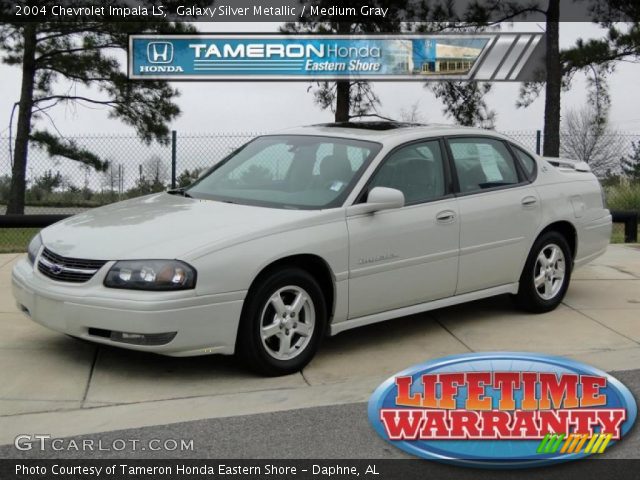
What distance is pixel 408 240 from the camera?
6.46 m

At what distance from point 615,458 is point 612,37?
15365mm

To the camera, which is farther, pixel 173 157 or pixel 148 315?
pixel 173 157

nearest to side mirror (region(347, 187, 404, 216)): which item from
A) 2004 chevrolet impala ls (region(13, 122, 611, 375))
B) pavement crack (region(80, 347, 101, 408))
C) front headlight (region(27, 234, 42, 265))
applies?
2004 chevrolet impala ls (region(13, 122, 611, 375))

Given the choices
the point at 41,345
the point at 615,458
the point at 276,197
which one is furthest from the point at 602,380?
the point at 41,345

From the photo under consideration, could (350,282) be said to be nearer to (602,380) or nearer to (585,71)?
(602,380)

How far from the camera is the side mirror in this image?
241 inches

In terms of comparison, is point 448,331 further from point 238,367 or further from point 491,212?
point 238,367

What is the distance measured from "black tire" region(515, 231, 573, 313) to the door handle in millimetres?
1074

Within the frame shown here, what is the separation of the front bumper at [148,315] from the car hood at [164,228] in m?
0.25

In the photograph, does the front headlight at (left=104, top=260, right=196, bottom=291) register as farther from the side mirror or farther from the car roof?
the car roof

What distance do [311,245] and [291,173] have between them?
3.23ft

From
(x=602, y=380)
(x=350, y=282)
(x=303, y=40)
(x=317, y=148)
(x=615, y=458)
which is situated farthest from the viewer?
(x=303, y=40)

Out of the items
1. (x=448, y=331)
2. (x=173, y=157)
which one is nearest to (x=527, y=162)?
(x=448, y=331)

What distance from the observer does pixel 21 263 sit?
6359 mm
